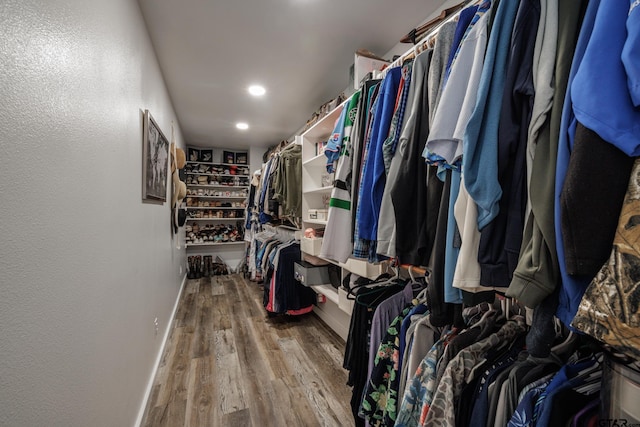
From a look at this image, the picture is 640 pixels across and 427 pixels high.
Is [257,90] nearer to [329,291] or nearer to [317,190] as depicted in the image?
[317,190]

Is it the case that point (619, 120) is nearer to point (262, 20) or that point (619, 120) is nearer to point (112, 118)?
point (112, 118)

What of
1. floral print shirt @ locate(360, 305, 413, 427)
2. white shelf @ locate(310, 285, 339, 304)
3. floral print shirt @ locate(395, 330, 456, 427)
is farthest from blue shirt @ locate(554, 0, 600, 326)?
white shelf @ locate(310, 285, 339, 304)

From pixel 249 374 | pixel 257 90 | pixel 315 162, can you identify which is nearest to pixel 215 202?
pixel 257 90

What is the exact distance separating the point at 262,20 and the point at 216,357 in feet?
8.41

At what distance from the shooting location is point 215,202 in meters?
5.43

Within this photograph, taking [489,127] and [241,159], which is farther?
[241,159]

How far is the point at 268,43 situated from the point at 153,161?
1218 mm

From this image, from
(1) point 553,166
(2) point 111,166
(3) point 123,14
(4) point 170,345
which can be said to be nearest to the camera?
(1) point 553,166

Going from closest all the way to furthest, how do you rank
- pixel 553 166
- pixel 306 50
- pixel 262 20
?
pixel 553 166
pixel 262 20
pixel 306 50

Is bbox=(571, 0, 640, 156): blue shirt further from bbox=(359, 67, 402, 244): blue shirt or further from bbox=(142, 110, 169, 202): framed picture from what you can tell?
bbox=(142, 110, 169, 202): framed picture

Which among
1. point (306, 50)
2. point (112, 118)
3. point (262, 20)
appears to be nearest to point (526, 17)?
point (112, 118)

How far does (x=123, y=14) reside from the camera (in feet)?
4.40

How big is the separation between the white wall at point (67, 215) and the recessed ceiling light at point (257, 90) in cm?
134

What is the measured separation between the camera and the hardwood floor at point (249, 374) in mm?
1588
